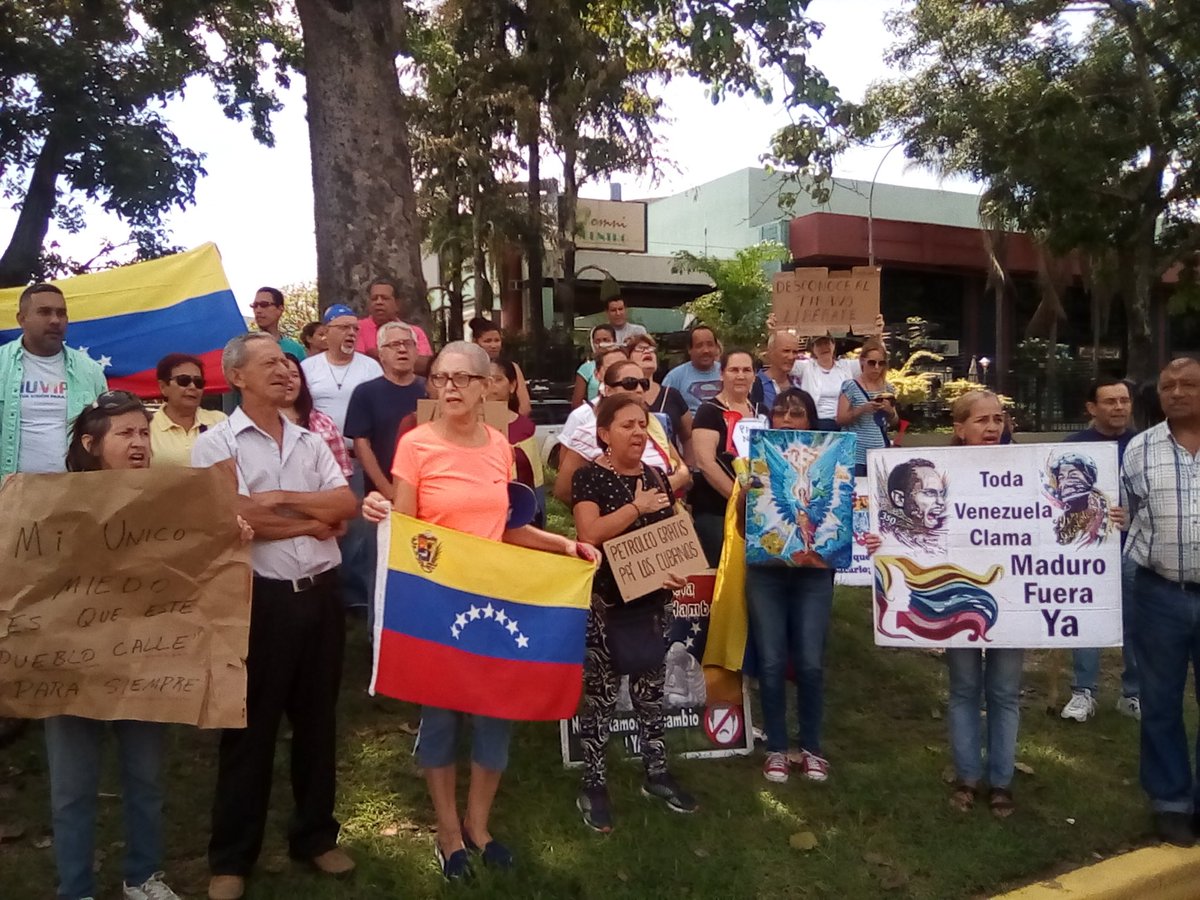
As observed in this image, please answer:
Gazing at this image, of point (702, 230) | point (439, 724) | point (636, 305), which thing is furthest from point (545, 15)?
point (439, 724)

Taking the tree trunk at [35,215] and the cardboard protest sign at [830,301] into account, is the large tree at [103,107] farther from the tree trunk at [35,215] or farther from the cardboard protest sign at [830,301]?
the cardboard protest sign at [830,301]

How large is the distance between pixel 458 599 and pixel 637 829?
1437mm

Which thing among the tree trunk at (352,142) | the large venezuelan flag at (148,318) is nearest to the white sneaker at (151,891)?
the large venezuelan flag at (148,318)

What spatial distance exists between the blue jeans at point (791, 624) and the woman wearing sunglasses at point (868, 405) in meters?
1.95

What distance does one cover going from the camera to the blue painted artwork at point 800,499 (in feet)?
15.3

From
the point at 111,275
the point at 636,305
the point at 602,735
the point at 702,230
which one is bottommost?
the point at 602,735

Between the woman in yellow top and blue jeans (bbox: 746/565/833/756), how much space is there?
2.74 meters

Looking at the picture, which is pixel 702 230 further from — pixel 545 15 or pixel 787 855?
pixel 787 855

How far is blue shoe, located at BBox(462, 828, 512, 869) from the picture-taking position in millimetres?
3898

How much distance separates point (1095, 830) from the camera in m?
4.57

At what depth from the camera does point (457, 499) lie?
148 inches

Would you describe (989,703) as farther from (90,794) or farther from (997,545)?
(90,794)

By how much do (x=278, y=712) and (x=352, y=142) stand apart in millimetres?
4645

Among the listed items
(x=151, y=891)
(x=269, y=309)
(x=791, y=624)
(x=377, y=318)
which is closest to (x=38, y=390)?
(x=269, y=309)
